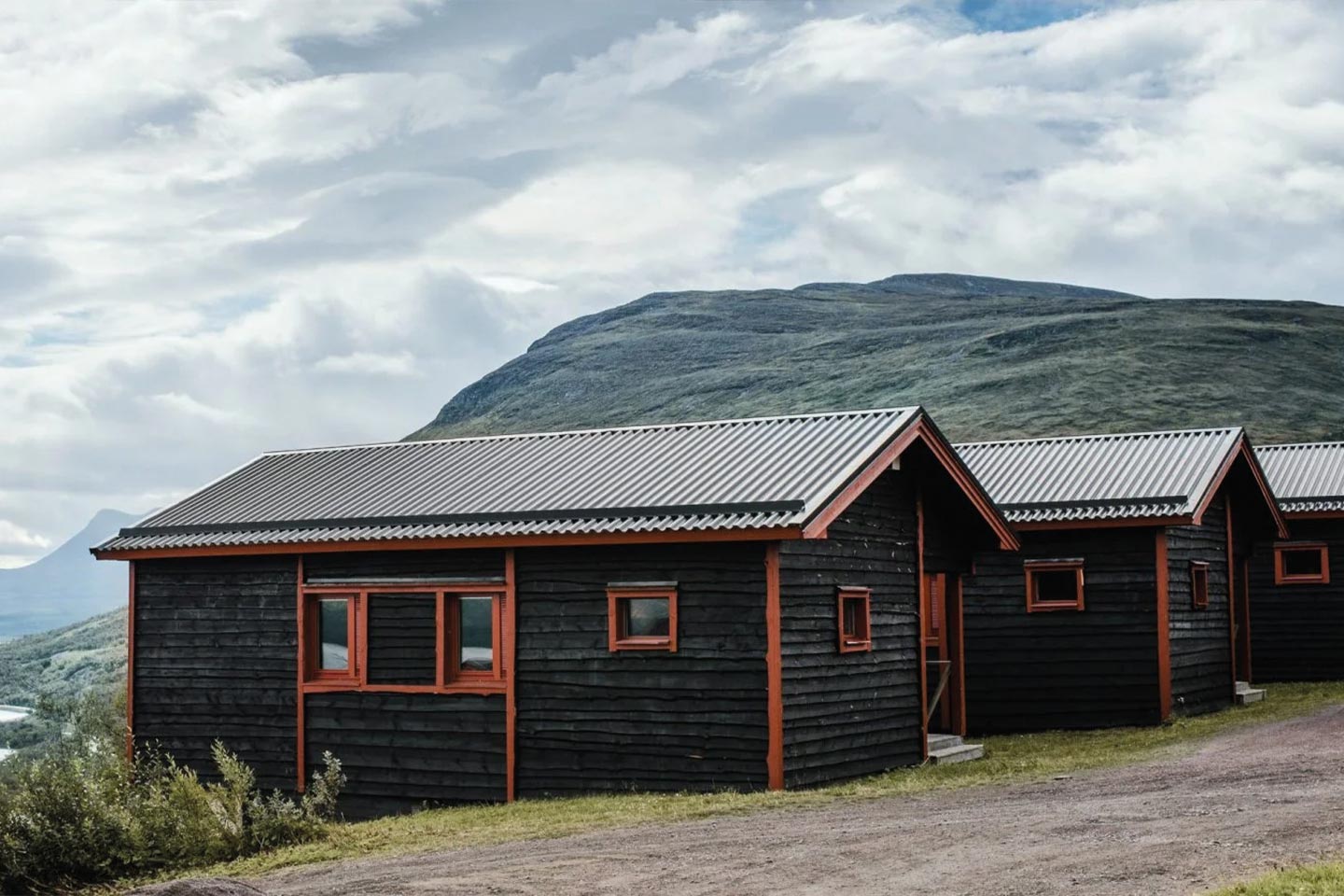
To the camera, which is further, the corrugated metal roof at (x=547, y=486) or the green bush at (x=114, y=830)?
the corrugated metal roof at (x=547, y=486)

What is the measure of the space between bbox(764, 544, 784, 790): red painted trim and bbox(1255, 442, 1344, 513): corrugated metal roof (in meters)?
16.4

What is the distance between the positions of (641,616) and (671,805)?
8.82 ft

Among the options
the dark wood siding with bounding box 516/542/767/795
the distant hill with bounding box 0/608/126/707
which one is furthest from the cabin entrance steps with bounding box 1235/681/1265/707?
the distant hill with bounding box 0/608/126/707

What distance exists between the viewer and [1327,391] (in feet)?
312

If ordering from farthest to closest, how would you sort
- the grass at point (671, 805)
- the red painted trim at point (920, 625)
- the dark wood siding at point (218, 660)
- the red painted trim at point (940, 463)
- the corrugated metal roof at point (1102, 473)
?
the corrugated metal roof at point (1102, 473)
the dark wood siding at point (218, 660)
the red painted trim at point (920, 625)
the red painted trim at point (940, 463)
the grass at point (671, 805)

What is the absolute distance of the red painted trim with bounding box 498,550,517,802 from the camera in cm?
1936

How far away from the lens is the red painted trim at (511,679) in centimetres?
1936

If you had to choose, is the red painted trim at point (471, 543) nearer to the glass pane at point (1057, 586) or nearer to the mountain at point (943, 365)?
the glass pane at point (1057, 586)

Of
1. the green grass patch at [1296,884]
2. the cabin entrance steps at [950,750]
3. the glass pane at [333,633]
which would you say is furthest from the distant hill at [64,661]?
the green grass patch at [1296,884]

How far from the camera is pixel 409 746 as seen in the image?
799 inches

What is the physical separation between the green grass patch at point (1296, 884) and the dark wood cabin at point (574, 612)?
758 centimetres

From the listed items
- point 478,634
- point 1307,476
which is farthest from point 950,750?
point 1307,476

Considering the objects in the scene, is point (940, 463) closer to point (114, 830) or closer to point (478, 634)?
point (478, 634)

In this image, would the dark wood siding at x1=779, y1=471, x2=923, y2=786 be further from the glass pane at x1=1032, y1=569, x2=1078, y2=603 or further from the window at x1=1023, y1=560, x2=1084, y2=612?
the glass pane at x1=1032, y1=569, x2=1078, y2=603
